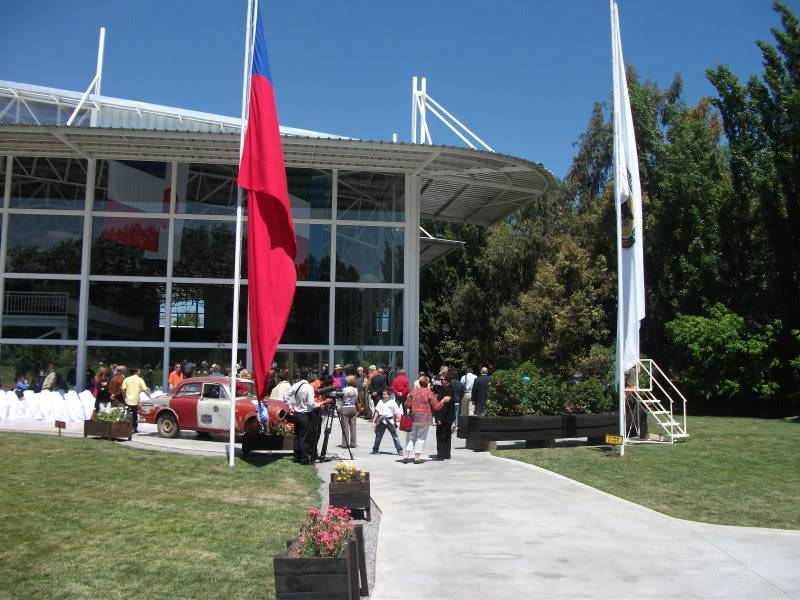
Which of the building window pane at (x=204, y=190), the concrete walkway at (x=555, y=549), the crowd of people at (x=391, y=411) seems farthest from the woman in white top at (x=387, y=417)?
the building window pane at (x=204, y=190)

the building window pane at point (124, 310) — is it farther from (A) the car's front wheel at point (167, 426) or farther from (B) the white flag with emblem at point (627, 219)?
(B) the white flag with emblem at point (627, 219)

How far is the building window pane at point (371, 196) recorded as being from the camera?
2820 centimetres

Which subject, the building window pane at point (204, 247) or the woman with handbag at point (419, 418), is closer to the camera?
the woman with handbag at point (419, 418)

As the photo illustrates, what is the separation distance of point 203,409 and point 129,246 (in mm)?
11470

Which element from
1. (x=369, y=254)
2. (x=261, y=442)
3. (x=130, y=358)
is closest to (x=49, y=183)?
(x=130, y=358)

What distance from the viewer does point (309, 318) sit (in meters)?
27.4

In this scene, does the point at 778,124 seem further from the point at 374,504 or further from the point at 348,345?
the point at 374,504

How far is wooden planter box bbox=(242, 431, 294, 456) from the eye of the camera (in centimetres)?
1525

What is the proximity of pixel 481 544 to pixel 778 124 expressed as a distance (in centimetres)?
2460

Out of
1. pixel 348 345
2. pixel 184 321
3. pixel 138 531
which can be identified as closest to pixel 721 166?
pixel 348 345

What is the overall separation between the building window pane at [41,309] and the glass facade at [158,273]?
0.03 m

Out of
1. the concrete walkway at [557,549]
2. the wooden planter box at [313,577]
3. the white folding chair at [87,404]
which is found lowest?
the concrete walkway at [557,549]

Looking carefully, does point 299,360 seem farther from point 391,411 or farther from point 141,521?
point 141,521

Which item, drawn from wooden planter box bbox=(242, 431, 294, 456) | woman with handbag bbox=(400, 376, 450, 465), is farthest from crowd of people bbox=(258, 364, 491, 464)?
wooden planter box bbox=(242, 431, 294, 456)
